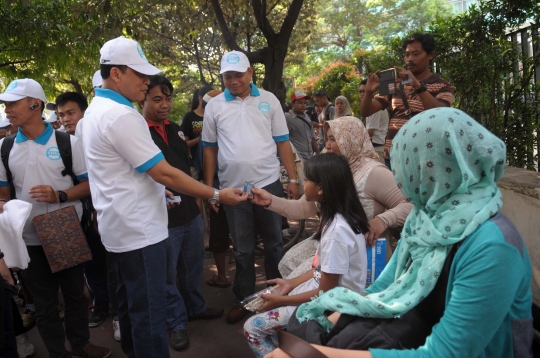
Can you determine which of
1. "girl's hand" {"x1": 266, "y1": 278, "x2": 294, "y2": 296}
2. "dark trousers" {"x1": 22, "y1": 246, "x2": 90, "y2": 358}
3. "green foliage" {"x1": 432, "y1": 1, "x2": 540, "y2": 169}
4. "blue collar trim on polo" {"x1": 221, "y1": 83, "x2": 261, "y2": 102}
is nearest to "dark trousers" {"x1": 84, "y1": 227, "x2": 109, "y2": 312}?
"dark trousers" {"x1": 22, "y1": 246, "x2": 90, "y2": 358}

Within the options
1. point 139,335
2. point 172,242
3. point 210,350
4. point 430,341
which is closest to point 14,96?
point 172,242

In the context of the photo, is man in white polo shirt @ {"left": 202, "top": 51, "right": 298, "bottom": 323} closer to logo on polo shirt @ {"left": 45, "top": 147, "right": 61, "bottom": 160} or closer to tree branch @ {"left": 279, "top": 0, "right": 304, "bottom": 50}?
logo on polo shirt @ {"left": 45, "top": 147, "right": 61, "bottom": 160}

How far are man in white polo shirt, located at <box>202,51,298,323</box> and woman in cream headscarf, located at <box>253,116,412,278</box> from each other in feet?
2.60

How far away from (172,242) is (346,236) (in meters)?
1.66

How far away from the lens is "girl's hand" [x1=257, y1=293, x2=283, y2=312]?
2.48m

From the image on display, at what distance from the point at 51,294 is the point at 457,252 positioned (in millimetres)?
2888

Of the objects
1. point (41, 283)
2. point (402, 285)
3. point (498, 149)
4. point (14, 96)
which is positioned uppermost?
point (14, 96)

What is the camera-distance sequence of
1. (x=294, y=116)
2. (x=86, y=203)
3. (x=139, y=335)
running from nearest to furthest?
1. (x=139, y=335)
2. (x=86, y=203)
3. (x=294, y=116)

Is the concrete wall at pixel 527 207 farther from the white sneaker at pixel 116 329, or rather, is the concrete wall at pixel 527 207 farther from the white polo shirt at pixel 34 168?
the white polo shirt at pixel 34 168

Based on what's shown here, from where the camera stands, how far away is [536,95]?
Result: 4.72 metres

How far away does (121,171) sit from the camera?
2568 millimetres

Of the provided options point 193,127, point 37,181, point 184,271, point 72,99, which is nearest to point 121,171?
point 37,181

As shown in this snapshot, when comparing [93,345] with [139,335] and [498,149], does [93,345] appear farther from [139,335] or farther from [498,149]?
[498,149]

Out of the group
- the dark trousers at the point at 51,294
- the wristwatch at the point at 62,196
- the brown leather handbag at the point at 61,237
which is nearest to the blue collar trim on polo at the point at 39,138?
the wristwatch at the point at 62,196
